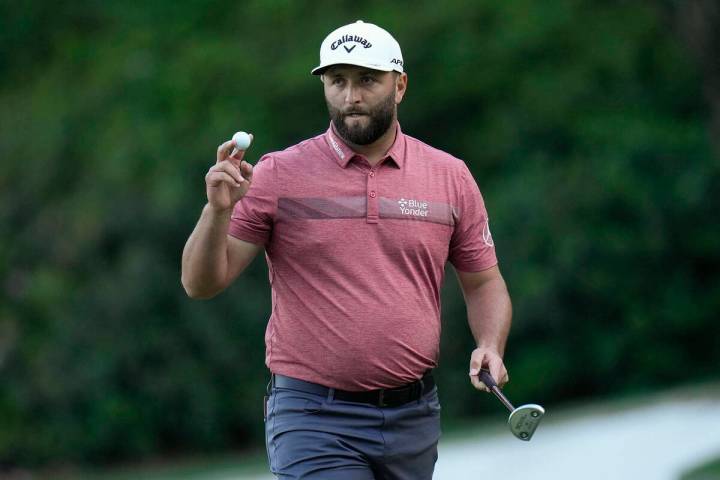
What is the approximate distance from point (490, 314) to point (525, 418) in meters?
0.61

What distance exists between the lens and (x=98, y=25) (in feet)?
56.6

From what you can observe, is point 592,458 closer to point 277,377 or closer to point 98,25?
point 277,377

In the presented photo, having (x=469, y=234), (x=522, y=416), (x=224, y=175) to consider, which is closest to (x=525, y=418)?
(x=522, y=416)

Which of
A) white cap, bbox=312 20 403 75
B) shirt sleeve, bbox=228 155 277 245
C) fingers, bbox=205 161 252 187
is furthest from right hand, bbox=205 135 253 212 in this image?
white cap, bbox=312 20 403 75

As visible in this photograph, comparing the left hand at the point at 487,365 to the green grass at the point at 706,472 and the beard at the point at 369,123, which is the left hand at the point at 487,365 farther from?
the green grass at the point at 706,472

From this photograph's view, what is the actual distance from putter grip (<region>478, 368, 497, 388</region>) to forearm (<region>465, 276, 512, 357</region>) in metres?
0.16

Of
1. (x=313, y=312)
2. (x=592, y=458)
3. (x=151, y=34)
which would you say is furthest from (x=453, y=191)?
(x=151, y=34)

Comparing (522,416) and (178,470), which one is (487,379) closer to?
(522,416)

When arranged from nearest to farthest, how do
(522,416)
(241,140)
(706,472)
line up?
(241,140), (522,416), (706,472)

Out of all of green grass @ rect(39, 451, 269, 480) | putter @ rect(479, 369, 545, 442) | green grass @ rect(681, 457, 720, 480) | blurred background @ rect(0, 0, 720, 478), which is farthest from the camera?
blurred background @ rect(0, 0, 720, 478)

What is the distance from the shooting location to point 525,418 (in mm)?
4820

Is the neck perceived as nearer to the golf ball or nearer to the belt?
the golf ball

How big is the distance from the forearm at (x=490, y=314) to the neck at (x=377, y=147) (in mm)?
710

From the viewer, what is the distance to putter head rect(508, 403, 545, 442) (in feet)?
15.7
